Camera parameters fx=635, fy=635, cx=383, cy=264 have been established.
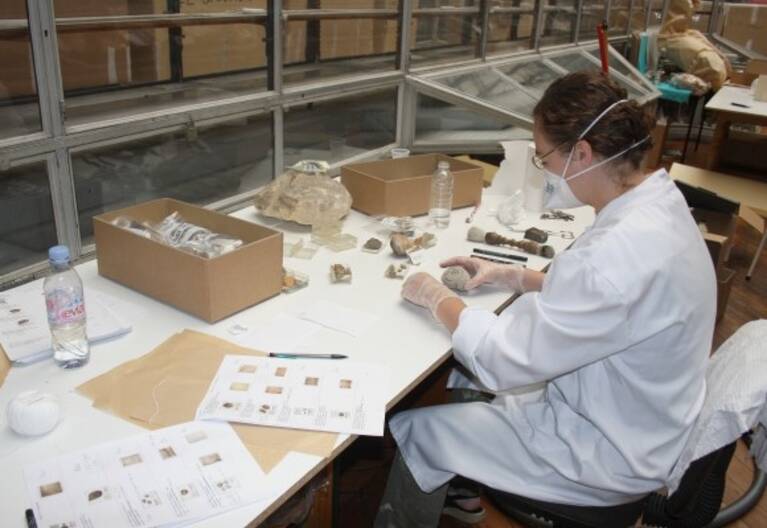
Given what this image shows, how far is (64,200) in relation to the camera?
165 cm

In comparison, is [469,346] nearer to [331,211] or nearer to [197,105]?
[331,211]

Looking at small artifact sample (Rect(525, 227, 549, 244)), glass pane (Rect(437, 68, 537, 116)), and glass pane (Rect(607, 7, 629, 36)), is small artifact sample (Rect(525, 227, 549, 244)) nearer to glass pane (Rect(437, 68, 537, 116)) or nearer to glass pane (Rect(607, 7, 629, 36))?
glass pane (Rect(437, 68, 537, 116))

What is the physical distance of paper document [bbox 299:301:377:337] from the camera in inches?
56.3

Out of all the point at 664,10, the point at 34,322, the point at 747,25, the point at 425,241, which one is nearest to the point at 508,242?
the point at 425,241

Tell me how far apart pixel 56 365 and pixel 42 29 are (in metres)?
0.81

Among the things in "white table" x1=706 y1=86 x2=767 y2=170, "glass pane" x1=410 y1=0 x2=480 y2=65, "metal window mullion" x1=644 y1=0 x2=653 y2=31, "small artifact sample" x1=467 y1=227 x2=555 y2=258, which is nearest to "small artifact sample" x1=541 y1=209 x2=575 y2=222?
"small artifact sample" x1=467 y1=227 x2=555 y2=258

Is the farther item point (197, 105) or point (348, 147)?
point (348, 147)

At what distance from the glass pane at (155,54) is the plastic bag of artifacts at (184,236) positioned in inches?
12.7

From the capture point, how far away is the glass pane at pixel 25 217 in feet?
5.42

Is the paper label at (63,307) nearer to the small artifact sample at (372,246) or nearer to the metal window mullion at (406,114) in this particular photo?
the small artifact sample at (372,246)

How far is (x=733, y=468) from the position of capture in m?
2.21

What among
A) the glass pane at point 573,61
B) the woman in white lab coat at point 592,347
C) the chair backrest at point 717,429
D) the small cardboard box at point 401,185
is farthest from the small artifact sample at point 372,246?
the glass pane at point 573,61

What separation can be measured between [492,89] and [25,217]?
6.96ft

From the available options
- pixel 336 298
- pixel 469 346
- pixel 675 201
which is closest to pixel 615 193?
pixel 675 201
